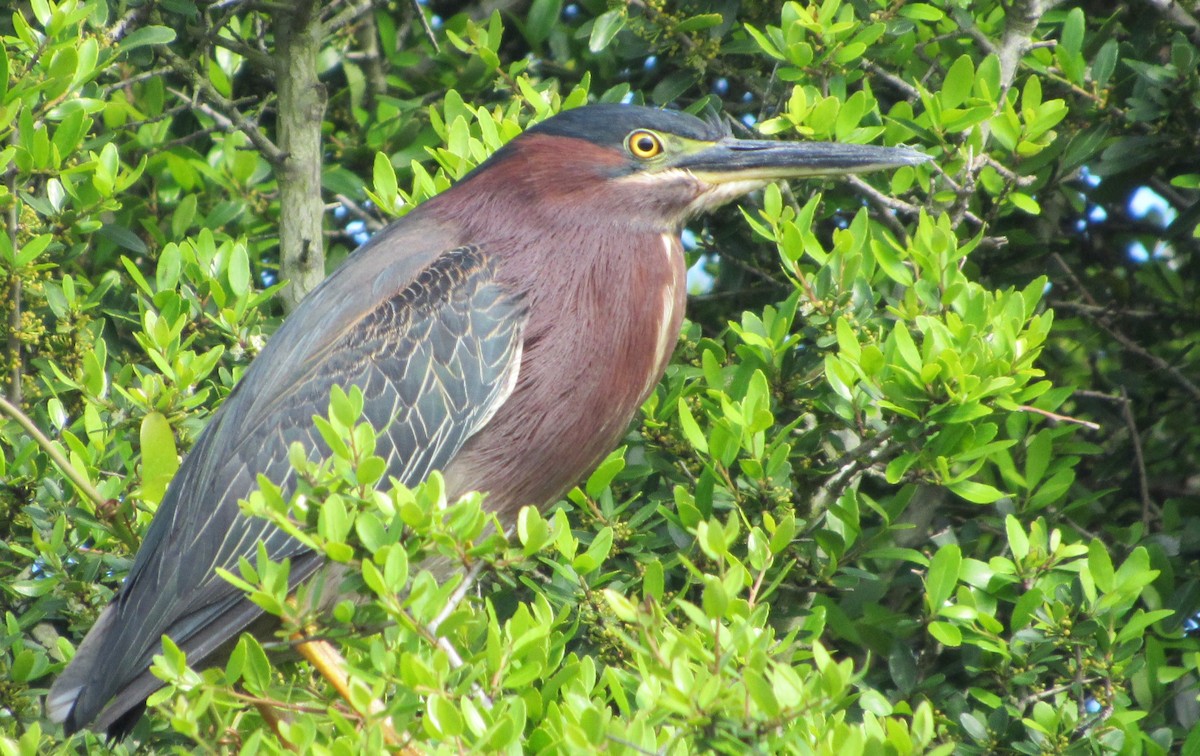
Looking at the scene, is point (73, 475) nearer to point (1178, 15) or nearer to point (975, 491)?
point (975, 491)

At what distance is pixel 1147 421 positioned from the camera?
14.1ft

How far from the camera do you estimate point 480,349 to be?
3.53 metres

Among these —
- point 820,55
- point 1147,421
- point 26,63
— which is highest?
point 26,63

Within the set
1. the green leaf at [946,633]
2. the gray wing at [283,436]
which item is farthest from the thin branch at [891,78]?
the green leaf at [946,633]

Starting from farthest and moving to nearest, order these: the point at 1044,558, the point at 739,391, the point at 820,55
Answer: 1. the point at 820,55
2. the point at 739,391
3. the point at 1044,558

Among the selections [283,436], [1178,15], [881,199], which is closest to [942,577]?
[881,199]

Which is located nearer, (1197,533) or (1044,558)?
(1044,558)

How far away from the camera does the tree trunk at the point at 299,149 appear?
3982 millimetres

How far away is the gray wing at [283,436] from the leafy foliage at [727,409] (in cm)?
10

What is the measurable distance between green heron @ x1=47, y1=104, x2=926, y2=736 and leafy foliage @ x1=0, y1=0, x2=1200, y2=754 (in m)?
0.11

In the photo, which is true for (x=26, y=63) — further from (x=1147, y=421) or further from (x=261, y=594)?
(x=1147, y=421)

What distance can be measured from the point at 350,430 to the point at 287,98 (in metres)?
2.08

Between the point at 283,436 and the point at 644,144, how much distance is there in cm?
127

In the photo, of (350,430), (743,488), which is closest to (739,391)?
(743,488)
